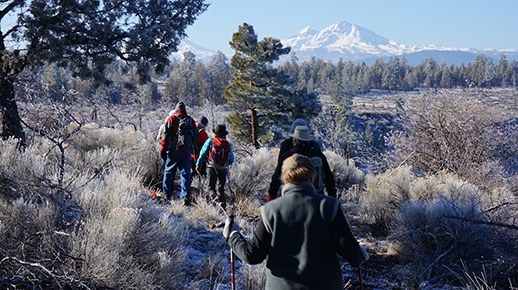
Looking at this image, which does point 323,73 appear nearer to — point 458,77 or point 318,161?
point 458,77

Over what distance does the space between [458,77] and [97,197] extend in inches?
5443

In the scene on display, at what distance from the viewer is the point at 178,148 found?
7.15m

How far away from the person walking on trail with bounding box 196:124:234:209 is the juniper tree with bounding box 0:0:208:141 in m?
3.69

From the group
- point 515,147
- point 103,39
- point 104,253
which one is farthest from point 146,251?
point 515,147

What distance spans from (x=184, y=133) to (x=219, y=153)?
26.3 inches

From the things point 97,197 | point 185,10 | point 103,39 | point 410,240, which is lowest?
point 410,240

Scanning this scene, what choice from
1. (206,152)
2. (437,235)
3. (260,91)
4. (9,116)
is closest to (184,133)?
(206,152)

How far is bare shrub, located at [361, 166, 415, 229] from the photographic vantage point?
6777mm

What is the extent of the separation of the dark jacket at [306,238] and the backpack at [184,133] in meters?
4.55

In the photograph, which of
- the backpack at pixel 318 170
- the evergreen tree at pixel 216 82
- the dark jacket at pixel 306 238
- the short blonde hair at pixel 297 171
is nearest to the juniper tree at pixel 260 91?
the backpack at pixel 318 170

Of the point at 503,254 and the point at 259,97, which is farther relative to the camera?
the point at 259,97

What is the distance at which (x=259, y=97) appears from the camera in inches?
1096

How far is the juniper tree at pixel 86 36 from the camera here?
28.0 feet

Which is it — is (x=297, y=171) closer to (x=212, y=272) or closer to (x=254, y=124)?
(x=212, y=272)
